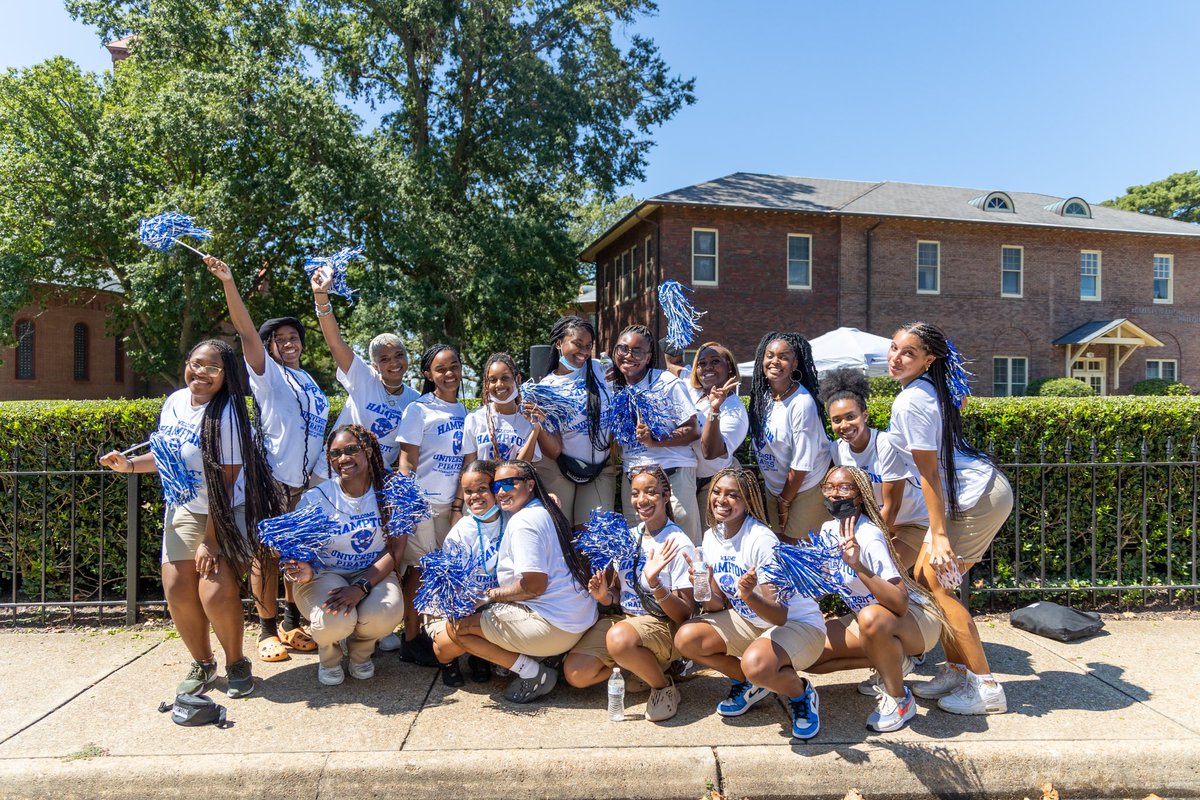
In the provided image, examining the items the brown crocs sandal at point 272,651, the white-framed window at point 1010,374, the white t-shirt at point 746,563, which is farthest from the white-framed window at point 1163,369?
the brown crocs sandal at point 272,651

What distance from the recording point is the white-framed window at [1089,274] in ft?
85.6

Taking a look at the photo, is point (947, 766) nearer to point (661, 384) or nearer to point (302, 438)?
point (661, 384)

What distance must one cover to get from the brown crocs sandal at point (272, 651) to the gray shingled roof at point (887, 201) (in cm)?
1986

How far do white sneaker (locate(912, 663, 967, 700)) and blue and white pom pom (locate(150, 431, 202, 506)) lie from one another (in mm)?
3776

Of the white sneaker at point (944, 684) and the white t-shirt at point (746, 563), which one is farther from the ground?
the white t-shirt at point (746, 563)

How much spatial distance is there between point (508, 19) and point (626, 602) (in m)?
20.5

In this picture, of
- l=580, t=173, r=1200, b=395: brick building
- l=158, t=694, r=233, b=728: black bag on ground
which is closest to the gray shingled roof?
l=580, t=173, r=1200, b=395: brick building

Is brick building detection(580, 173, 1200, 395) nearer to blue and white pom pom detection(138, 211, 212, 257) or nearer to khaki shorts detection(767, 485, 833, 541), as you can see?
khaki shorts detection(767, 485, 833, 541)

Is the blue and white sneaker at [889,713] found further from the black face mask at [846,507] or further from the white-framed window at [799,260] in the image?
the white-framed window at [799,260]

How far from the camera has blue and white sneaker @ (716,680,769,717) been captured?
11.9ft

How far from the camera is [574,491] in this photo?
174 inches

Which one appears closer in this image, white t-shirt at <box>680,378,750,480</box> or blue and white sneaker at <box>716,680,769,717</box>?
blue and white sneaker at <box>716,680,769,717</box>

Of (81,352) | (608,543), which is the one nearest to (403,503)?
(608,543)

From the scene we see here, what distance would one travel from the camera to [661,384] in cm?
422
